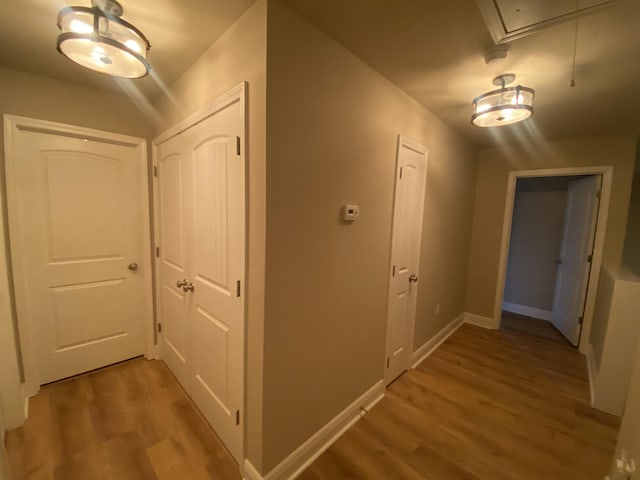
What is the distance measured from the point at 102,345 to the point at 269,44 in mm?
2831

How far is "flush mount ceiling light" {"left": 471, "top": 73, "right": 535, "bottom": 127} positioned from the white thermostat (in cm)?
110

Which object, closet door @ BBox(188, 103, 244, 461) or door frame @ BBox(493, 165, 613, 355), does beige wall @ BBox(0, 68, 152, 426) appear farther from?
door frame @ BBox(493, 165, 613, 355)

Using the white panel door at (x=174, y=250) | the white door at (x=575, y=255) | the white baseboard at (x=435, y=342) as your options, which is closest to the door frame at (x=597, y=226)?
the white door at (x=575, y=255)

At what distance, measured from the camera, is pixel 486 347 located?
300 centimetres

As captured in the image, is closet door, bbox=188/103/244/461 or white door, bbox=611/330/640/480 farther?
closet door, bbox=188/103/244/461

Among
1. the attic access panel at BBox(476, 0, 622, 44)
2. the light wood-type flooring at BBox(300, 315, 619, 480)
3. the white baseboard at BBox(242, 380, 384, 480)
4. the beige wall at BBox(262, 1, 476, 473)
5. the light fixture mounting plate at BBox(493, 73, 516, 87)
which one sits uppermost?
the light fixture mounting plate at BBox(493, 73, 516, 87)

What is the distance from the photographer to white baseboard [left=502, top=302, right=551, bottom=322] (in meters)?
3.98

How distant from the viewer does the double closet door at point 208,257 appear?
4.57 feet

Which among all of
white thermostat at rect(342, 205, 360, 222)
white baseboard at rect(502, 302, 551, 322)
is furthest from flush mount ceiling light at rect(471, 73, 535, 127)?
white baseboard at rect(502, 302, 551, 322)

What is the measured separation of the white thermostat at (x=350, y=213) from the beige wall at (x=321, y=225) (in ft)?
0.18

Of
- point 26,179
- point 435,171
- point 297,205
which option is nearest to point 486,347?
point 435,171

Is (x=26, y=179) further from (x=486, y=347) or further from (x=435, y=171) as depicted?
(x=486, y=347)

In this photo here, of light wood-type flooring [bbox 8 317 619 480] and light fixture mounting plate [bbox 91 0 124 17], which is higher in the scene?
light fixture mounting plate [bbox 91 0 124 17]

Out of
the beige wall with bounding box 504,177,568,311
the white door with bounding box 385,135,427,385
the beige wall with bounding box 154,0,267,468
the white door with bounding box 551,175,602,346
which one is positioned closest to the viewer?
the beige wall with bounding box 154,0,267,468
